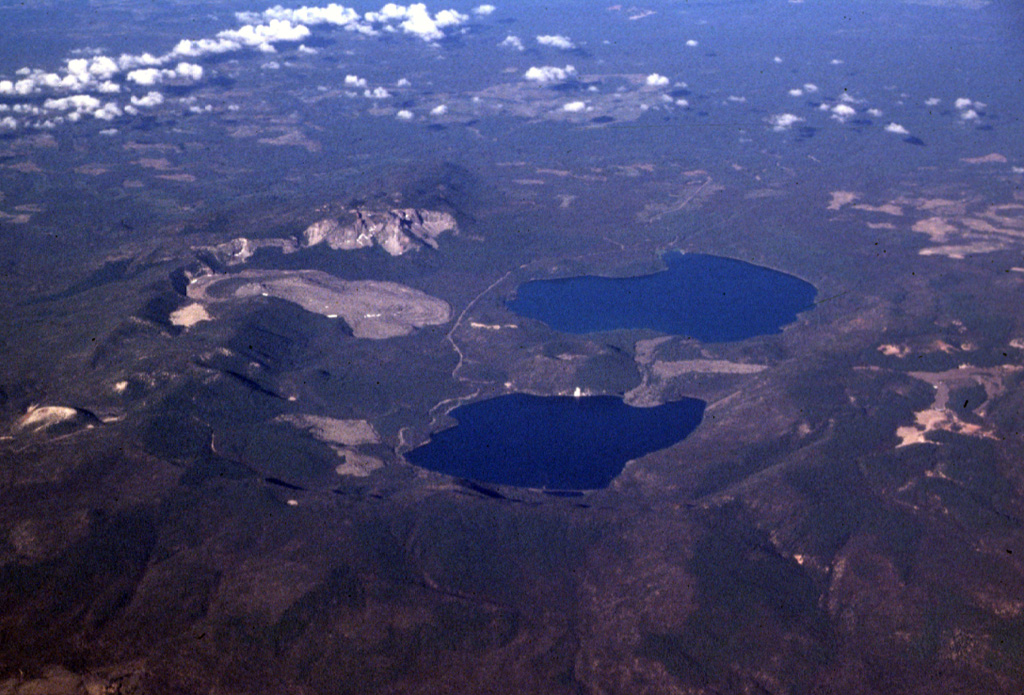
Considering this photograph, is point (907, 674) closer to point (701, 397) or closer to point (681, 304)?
point (701, 397)

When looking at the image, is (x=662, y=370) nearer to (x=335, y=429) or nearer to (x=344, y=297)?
(x=335, y=429)

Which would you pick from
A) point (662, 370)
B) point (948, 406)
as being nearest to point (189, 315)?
point (662, 370)

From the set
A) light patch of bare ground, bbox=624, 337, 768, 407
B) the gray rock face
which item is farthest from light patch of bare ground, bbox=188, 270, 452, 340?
light patch of bare ground, bbox=624, 337, 768, 407

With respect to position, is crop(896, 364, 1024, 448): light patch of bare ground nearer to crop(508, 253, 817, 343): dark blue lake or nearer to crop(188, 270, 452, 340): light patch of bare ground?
crop(508, 253, 817, 343): dark blue lake

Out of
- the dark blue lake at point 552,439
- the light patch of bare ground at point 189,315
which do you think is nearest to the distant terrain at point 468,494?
the light patch of bare ground at point 189,315

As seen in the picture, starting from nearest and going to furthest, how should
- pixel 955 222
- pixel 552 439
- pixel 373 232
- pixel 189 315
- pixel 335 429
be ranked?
pixel 335 429
pixel 552 439
pixel 189 315
pixel 373 232
pixel 955 222

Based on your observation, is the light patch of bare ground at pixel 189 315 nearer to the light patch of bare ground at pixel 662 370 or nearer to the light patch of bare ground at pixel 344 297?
the light patch of bare ground at pixel 344 297

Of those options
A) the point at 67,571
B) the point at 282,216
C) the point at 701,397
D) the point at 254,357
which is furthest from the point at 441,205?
the point at 67,571
